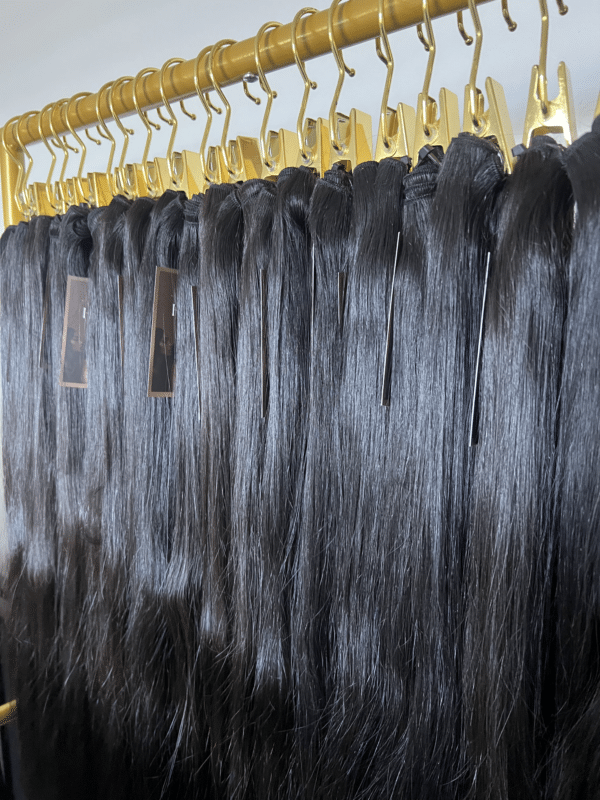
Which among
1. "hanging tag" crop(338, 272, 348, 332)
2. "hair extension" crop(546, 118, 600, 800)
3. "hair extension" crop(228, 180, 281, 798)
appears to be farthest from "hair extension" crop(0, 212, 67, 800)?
"hair extension" crop(546, 118, 600, 800)

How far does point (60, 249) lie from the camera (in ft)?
2.86

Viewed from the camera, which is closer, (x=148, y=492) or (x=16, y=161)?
(x=148, y=492)

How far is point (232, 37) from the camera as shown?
45.6 inches

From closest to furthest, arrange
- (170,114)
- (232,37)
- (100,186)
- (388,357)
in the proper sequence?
(388,357) < (170,114) < (100,186) < (232,37)

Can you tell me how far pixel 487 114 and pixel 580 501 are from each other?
1.14ft

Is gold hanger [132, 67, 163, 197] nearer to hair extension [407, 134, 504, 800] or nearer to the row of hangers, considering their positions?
the row of hangers

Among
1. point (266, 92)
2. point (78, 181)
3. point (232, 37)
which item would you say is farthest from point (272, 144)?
point (232, 37)

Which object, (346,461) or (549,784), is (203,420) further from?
(549,784)

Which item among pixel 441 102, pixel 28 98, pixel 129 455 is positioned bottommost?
pixel 129 455

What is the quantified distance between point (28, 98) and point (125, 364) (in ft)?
3.66

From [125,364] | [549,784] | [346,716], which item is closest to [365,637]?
[346,716]

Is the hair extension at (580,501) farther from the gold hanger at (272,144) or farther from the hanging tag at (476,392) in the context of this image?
the gold hanger at (272,144)

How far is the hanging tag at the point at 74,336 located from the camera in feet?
2.84

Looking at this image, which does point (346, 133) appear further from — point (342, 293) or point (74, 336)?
point (74, 336)
